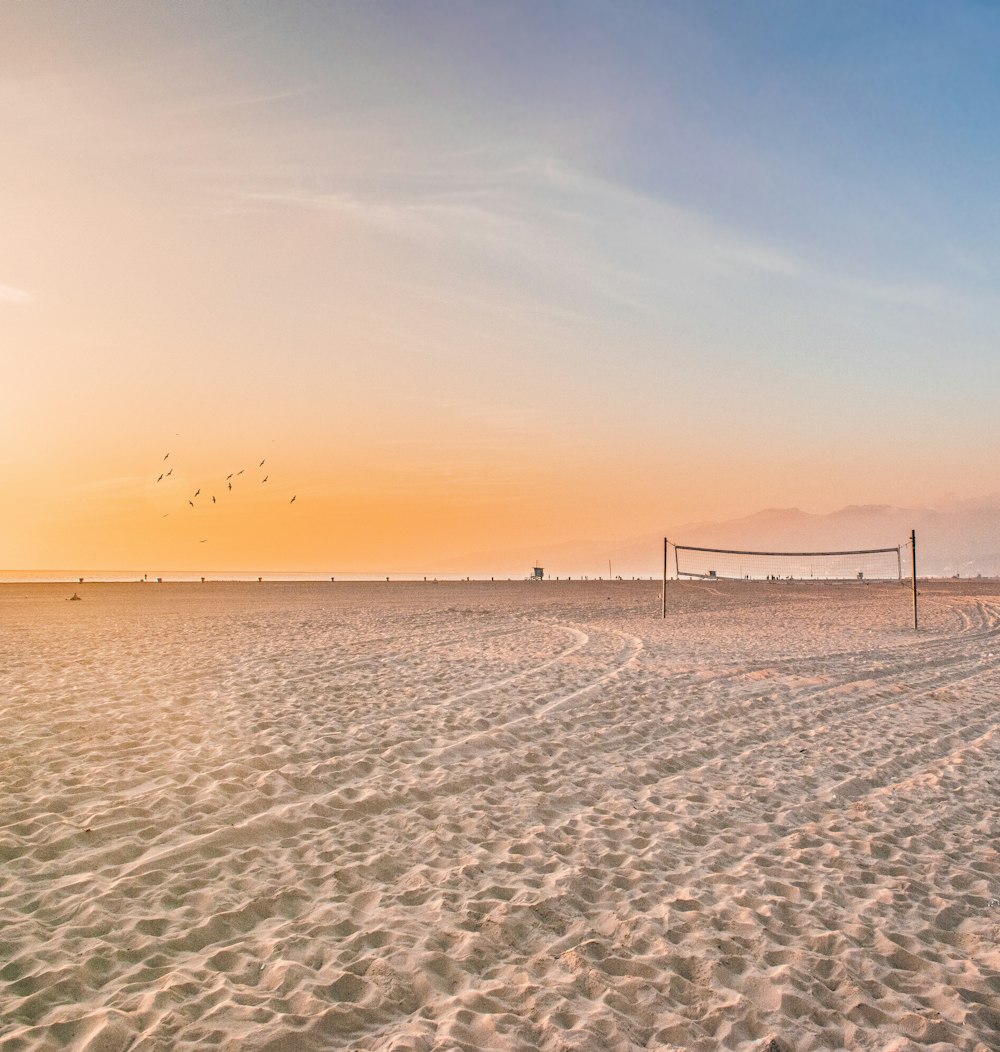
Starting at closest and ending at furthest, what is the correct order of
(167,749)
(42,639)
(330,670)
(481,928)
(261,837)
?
(481,928) < (261,837) < (167,749) < (330,670) < (42,639)

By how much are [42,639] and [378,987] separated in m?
17.5

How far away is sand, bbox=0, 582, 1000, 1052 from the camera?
374cm

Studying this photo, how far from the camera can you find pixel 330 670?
1289cm

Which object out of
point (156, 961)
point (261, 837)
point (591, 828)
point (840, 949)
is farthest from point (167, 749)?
point (840, 949)

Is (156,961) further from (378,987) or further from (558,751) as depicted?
(558,751)

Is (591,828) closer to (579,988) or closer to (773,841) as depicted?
(773,841)

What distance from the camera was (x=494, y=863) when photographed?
215 inches

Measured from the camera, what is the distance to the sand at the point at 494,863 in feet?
12.3

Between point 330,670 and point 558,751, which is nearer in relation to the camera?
point 558,751

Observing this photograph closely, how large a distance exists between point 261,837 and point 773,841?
13.3 ft

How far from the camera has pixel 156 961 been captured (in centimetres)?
411

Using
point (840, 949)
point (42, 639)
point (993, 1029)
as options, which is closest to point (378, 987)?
point (840, 949)

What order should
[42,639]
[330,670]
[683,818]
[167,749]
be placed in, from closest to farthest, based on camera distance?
[683,818] < [167,749] < [330,670] < [42,639]

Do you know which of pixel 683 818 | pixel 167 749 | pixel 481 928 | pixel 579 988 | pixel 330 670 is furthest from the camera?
pixel 330 670
